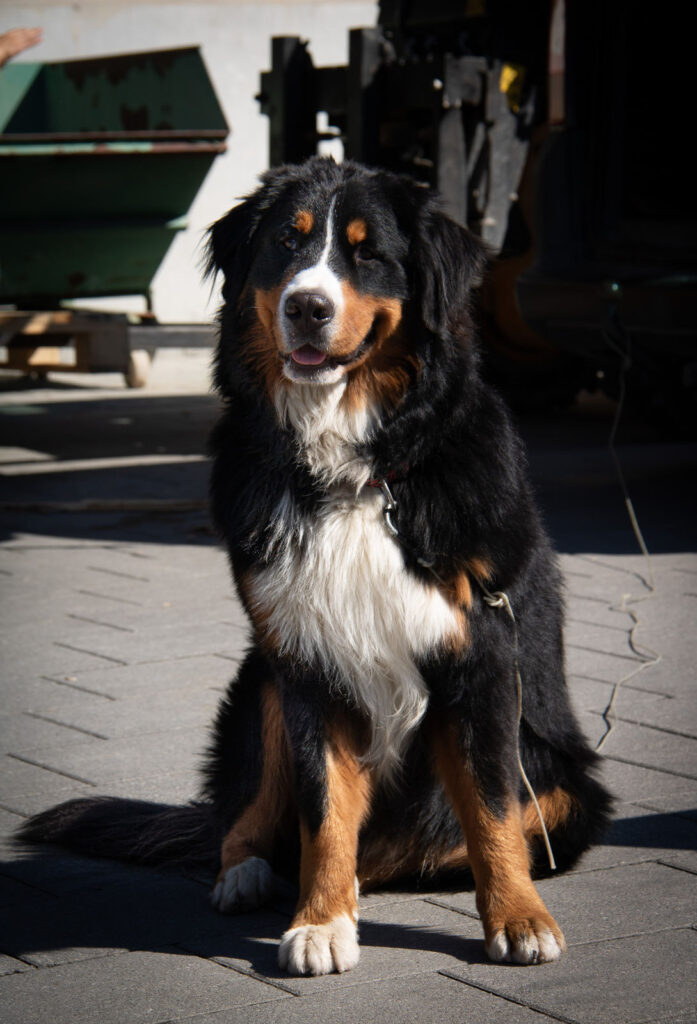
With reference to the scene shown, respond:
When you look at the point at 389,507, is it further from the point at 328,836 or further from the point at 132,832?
the point at 132,832

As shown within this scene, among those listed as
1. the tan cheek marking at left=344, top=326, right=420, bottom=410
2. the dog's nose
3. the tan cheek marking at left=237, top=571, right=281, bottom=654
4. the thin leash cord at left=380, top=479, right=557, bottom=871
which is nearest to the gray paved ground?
the thin leash cord at left=380, top=479, right=557, bottom=871

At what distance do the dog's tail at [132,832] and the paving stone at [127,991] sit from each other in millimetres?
493

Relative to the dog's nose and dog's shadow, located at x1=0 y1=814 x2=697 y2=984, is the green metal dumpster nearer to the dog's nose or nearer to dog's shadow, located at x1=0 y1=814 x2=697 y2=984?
the dog's nose

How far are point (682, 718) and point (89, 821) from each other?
1.71 meters

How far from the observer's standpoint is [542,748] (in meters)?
2.72

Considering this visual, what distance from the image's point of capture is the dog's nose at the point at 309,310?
2.57 m

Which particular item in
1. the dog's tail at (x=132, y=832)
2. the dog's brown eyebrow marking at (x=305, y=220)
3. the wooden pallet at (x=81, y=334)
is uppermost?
the dog's brown eyebrow marking at (x=305, y=220)

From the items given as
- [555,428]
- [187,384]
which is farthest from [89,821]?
[187,384]

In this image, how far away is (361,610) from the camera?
99.3 inches

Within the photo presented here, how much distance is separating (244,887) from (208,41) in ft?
42.3

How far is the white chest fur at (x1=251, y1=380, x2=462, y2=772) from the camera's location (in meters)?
2.48

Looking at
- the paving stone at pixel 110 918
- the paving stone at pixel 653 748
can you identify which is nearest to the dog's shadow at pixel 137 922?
the paving stone at pixel 110 918

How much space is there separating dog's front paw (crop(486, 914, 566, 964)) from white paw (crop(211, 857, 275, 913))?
531mm

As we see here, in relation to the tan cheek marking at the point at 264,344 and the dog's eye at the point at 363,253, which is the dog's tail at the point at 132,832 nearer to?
the tan cheek marking at the point at 264,344
